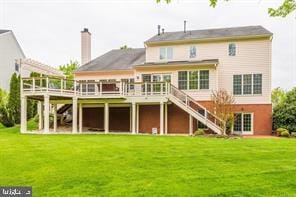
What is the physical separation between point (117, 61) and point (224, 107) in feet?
37.2

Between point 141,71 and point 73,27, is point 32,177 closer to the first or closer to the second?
point 141,71

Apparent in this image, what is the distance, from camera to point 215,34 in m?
25.5

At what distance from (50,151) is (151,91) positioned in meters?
12.1

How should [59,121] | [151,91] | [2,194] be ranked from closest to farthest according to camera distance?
1. [2,194]
2. [151,91]
3. [59,121]

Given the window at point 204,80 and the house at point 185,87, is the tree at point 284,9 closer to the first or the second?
the house at point 185,87

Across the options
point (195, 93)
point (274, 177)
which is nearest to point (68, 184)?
point (274, 177)

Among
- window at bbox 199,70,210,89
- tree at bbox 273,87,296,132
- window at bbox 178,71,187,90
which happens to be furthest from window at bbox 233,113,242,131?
window at bbox 178,71,187,90

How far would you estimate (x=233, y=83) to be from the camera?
24.3 m

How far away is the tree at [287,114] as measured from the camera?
2256cm

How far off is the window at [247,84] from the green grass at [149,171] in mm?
11634

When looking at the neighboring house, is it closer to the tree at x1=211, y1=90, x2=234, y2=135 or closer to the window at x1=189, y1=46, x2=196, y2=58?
the window at x1=189, y1=46, x2=196, y2=58

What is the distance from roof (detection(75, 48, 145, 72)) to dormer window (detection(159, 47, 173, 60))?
2418 mm

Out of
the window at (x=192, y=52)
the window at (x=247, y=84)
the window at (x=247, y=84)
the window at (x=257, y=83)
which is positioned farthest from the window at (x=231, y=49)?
the window at (x=192, y=52)

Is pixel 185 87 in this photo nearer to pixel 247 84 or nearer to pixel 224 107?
pixel 224 107
